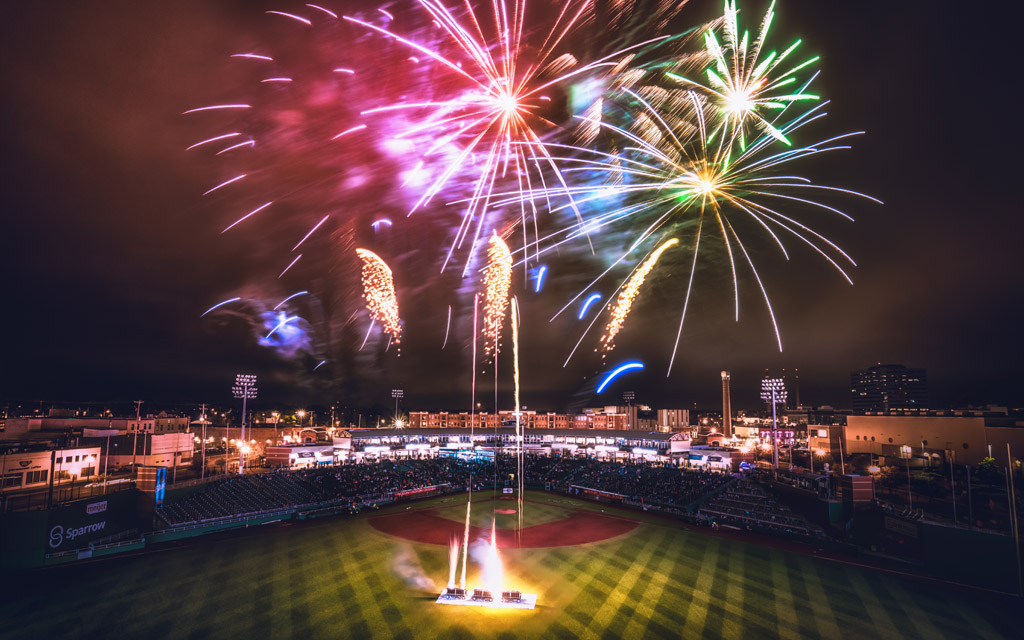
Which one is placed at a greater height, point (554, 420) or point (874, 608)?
point (874, 608)

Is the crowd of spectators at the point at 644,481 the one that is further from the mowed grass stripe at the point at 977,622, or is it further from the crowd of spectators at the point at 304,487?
the mowed grass stripe at the point at 977,622

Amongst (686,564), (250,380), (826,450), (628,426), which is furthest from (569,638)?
(628,426)

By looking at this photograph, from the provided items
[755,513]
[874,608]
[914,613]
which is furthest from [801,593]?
[755,513]

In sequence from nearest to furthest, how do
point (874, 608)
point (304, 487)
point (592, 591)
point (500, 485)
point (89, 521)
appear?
point (874, 608) → point (592, 591) → point (89, 521) → point (304, 487) → point (500, 485)

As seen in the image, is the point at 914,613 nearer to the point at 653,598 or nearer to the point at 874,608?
the point at 874,608

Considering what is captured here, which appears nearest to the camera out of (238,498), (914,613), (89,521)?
(914,613)

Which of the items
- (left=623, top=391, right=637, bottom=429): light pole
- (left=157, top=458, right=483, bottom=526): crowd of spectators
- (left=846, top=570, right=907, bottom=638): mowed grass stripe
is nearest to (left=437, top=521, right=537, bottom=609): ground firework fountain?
(left=846, top=570, right=907, bottom=638): mowed grass stripe

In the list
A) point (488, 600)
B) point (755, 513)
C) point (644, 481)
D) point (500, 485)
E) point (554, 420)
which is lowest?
point (500, 485)
